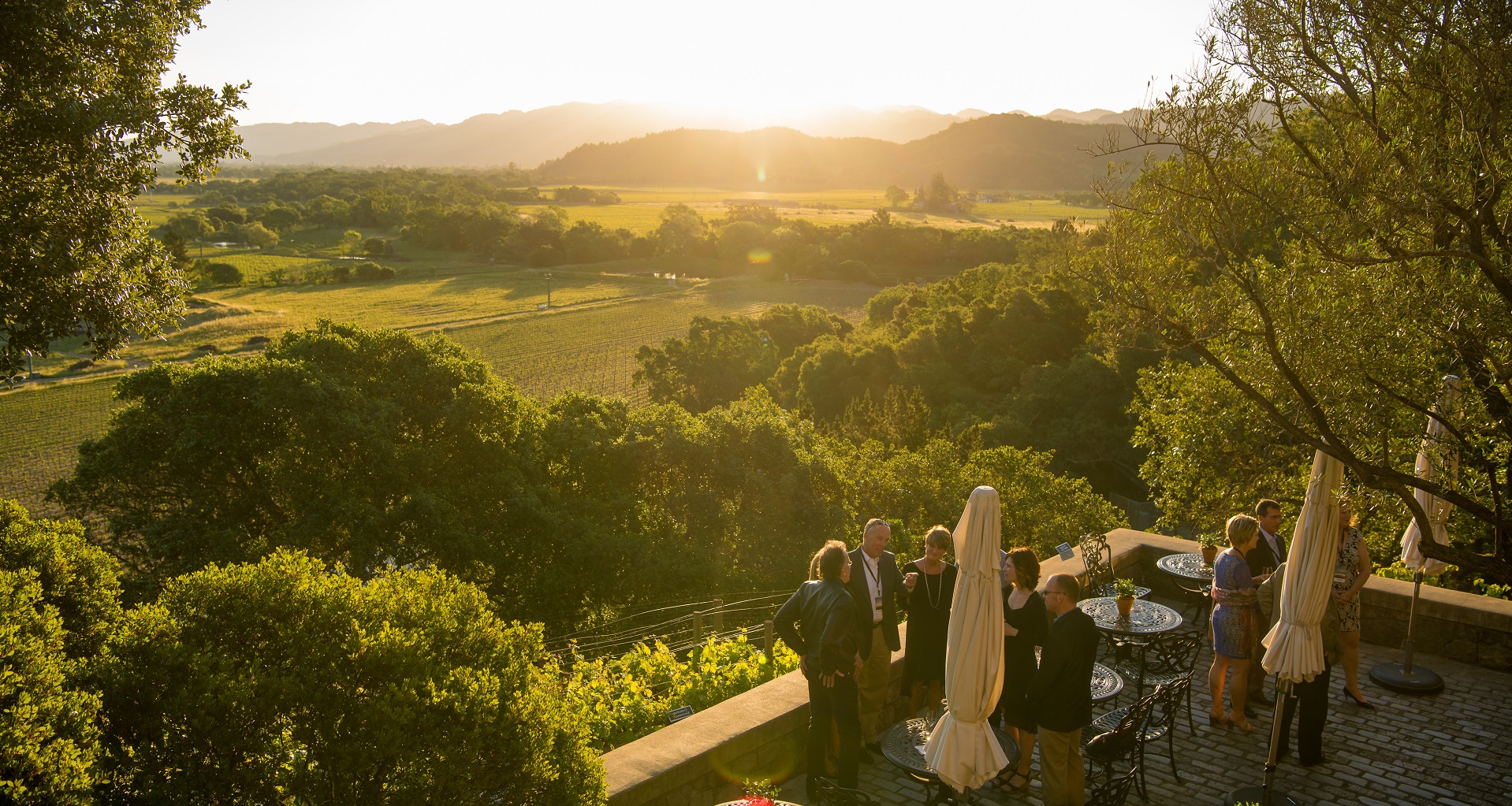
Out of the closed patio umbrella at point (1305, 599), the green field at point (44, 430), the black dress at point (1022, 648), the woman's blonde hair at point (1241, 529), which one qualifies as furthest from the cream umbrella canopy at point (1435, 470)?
the green field at point (44, 430)

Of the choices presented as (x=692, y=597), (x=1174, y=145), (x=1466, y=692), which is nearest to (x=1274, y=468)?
(x=1466, y=692)

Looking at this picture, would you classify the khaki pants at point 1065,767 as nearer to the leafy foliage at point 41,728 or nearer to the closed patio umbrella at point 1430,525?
the closed patio umbrella at point 1430,525

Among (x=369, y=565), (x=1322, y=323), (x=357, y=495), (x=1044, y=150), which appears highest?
(x=1044, y=150)

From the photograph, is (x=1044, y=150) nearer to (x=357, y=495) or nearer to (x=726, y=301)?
(x=726, y=301)

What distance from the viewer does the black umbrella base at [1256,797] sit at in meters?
6.38

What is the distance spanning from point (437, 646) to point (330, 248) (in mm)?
133752

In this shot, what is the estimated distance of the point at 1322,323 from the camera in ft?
27.8

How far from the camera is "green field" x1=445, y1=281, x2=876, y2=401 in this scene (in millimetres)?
60219

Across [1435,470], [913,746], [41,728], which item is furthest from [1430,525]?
[41,728]

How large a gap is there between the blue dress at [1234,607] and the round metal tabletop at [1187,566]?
187 cm

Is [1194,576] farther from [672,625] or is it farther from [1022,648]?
[672,625]

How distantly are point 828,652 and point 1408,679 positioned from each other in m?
6.05

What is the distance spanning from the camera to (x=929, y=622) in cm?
711

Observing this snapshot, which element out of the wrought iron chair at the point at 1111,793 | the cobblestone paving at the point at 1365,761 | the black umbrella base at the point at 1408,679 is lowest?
the cobblestone paving at the point at 1365,761
